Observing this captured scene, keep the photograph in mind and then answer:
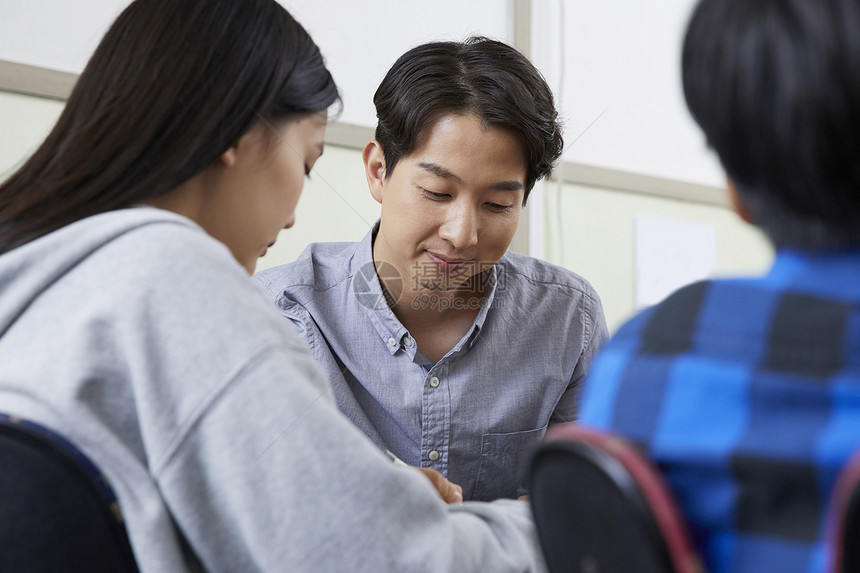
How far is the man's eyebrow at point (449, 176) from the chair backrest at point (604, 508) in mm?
614

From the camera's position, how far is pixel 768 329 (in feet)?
1.06

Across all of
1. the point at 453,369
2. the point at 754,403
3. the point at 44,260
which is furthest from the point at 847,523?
the point at 453,369

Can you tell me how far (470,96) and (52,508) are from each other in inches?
27.2

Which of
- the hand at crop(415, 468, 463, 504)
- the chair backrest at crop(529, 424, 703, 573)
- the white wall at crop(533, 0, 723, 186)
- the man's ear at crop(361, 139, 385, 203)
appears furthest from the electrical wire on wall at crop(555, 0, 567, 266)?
the chair backrest at crop(529, 424, 703, 573)

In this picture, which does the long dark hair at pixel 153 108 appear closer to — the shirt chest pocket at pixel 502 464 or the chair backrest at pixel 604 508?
the chair backrest at pixel 604 508

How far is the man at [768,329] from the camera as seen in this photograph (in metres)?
0.31

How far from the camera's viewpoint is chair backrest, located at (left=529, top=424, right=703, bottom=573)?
300 millimetres

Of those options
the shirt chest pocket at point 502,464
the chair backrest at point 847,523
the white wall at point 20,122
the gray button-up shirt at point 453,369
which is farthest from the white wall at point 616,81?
the white wall at point 20,122

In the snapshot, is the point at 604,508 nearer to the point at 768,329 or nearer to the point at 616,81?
the point at 768,329

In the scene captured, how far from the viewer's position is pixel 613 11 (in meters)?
1.00

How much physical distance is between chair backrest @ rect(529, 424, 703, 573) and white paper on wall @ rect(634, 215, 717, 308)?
392 millimetres

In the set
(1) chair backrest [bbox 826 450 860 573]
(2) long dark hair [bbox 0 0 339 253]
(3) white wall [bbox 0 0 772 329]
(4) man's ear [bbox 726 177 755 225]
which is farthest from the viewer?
(3) white wall [bbox 0 0 772 329]

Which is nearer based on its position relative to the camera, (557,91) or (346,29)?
(557,91)

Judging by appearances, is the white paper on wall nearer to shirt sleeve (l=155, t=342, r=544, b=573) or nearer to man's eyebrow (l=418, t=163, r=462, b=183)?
man's eyebrow (l=418, t=163, r=462, b=183)
